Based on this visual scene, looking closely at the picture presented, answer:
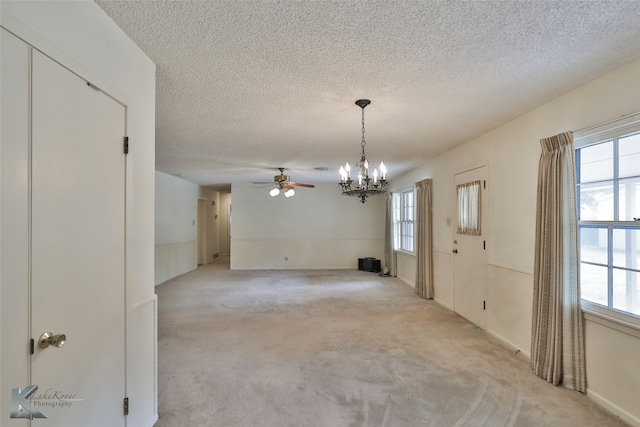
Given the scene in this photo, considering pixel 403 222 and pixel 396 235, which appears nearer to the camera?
pixel 403 222

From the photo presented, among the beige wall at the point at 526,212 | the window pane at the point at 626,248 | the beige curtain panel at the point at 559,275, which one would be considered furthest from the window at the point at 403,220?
the window pane at the point at 626,248

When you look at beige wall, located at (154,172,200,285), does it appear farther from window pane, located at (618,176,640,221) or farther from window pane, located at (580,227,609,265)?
window pane, located at (618,176,640,221)

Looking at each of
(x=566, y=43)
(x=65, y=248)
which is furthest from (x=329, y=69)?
(x=65, y=248)

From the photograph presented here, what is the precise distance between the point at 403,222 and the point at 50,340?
22.2 ft

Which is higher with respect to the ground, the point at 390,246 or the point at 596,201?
the point at 596,201

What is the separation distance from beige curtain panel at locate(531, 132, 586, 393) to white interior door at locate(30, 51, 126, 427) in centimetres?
323

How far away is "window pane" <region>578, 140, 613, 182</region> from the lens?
2.36 metres

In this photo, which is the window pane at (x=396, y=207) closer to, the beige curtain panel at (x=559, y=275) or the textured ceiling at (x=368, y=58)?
the textured ceiling at (x=368, y=58)

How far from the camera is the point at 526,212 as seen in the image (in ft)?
10.3

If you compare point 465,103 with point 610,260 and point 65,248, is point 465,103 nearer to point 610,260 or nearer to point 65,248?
point 610,260

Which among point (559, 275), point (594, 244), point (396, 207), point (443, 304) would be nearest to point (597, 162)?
point (594, 244)

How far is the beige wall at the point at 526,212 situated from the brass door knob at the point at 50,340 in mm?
3390

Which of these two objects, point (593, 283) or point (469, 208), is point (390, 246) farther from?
point (593, 283)

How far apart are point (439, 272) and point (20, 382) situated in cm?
518
